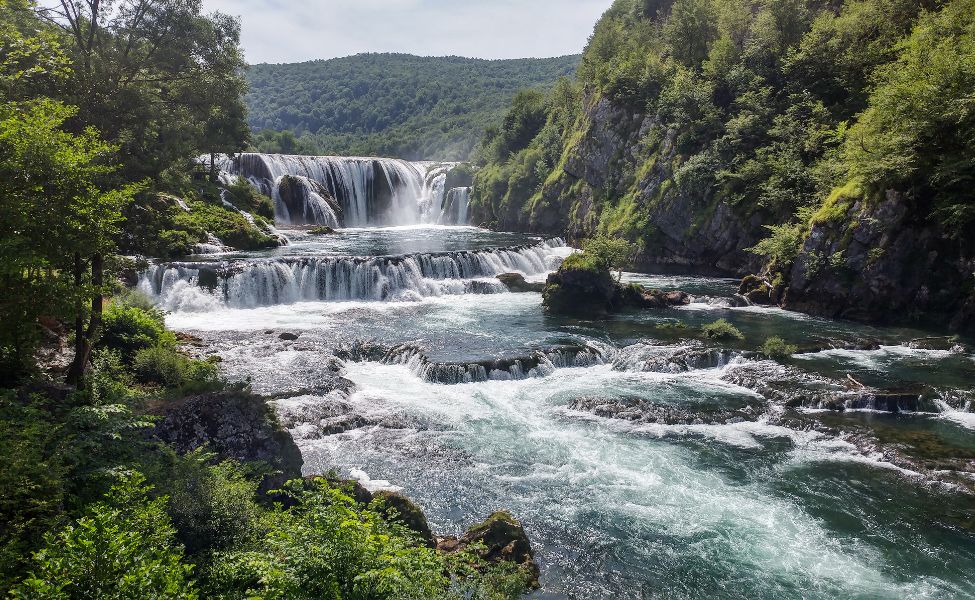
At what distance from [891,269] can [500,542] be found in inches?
921

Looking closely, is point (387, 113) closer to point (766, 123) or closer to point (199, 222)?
point (199, 222)

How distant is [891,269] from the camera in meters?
24.0

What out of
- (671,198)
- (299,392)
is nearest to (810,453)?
(299,392)

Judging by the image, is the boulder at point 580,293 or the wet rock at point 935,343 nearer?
the wet rock at point 935,343

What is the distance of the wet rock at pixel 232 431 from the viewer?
32.4ft

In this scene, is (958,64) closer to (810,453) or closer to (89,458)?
(810,453)

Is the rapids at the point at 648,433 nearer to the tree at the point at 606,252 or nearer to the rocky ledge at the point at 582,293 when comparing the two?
the rocky ledge at the point at 582,293

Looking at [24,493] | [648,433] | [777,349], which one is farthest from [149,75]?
[777,349]

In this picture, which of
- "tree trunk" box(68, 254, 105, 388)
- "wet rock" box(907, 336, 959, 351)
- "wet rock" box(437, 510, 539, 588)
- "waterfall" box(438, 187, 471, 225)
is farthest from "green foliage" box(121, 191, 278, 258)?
"wet rock" box(907, 336, 959, 351)

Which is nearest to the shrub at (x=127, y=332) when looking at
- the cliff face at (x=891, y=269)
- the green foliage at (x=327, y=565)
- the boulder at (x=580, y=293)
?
the green foliage at (x=327, y=565)

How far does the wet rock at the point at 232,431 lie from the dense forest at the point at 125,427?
0.10ft

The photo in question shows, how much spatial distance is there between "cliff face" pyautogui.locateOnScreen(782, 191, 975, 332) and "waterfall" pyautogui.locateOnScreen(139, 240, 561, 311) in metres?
17.6

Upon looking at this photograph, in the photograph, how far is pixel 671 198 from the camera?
38.2 m

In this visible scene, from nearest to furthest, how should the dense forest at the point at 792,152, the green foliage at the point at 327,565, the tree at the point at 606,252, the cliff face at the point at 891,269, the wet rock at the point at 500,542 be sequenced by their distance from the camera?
1. the green foliage at the point at 327,565
2. the wet rock at the point at 500,542
3. the dense forest at the point at 792,152
4. the cliff face at the point at 891,269
5. the tree at the point at 606,252
